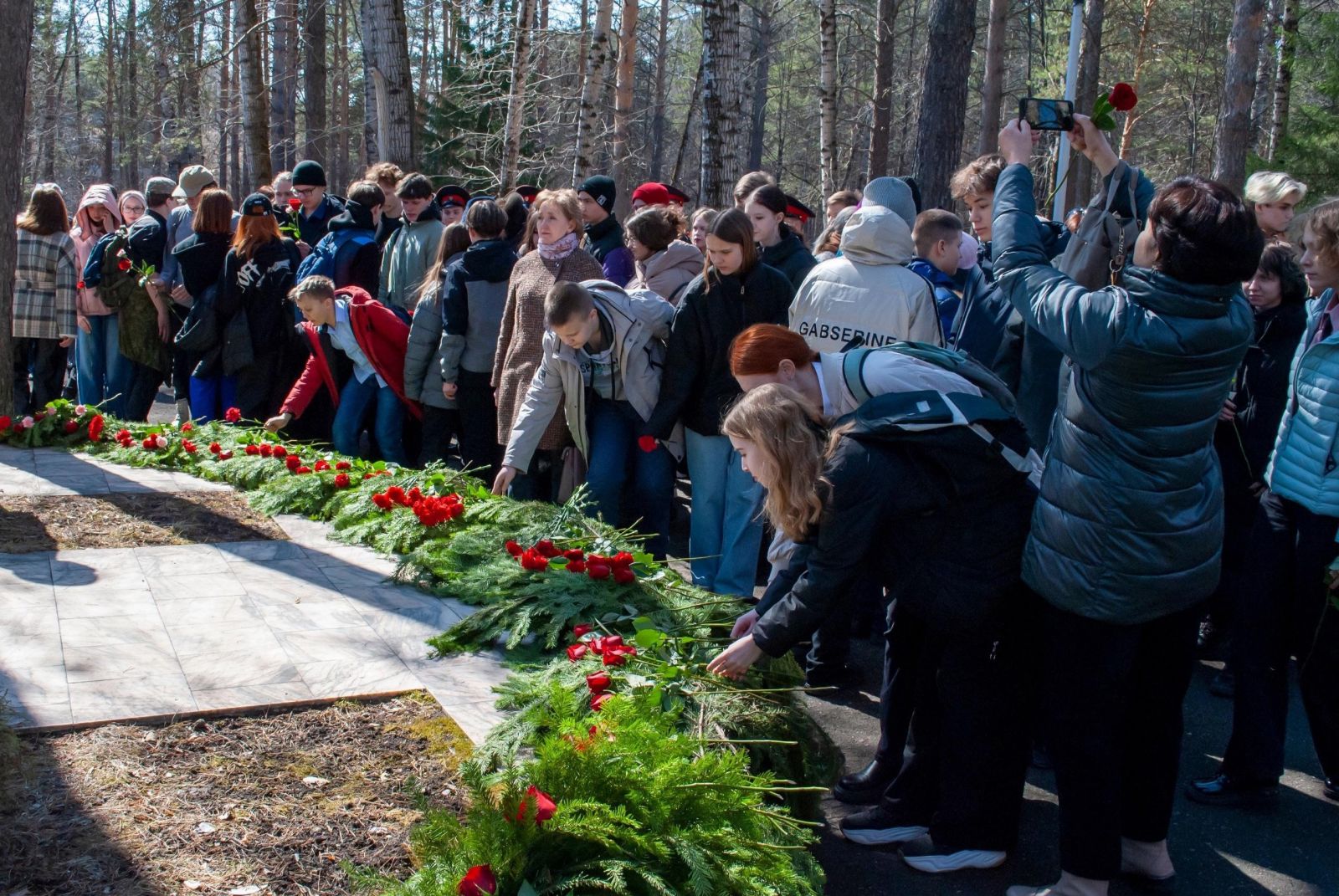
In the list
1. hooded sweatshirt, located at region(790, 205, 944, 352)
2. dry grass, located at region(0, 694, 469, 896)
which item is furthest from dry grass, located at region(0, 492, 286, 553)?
hooded sweatshirt, located at region(790, 205, 944, 352)

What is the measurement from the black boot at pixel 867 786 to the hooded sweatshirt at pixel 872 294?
1923mm

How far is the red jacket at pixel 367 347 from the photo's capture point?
7.49 m

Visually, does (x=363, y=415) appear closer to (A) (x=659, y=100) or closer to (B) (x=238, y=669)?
(B) (x=238, y=669)

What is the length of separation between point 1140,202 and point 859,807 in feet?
7.47

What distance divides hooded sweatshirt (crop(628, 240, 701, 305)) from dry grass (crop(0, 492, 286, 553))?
7.97ft

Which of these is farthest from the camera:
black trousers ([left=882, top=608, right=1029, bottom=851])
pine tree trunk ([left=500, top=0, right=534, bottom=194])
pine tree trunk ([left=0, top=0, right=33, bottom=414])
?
pine tree trunk ([left=500, top=0, right=534, bottom=194])

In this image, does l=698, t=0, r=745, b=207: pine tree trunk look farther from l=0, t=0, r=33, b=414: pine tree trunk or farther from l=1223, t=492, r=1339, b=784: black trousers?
l=1223, t=492, r=1339, b=784: black trousers

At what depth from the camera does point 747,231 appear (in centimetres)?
565

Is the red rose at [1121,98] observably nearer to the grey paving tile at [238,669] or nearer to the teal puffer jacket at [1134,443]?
the teal puffer jacket at [1134,443]

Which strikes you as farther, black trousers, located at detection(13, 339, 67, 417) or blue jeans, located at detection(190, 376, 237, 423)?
black trousers, located at detection(13, 339, 67, 417)

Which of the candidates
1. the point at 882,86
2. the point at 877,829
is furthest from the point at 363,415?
the point at 882,86

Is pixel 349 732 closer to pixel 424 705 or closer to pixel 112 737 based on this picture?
pixel 424 705

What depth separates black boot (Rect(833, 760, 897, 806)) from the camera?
3943 mm

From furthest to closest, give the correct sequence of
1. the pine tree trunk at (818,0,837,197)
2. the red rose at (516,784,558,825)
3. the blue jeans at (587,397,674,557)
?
the pine tree trunk at (818,0,837,197) → the blue jeans at (587,397,674,557) → the red rose at (516,784,558,825)
